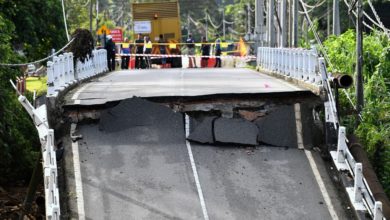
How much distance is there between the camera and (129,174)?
35.7 ft

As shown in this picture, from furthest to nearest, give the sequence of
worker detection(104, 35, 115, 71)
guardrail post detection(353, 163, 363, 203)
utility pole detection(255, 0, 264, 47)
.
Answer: utility pole detection(255, 0, 264, 47) → worker detection(104, 35, 115, 71) → guardrail post detection(353, 163, 363, 203)

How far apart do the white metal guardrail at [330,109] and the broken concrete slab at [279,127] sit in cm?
70

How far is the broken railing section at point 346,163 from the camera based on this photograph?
31.4 feet

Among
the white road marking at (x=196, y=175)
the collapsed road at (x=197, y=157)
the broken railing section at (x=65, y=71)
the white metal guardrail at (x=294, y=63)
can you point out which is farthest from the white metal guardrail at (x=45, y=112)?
the white metal guardrail at (x=294, y=63)

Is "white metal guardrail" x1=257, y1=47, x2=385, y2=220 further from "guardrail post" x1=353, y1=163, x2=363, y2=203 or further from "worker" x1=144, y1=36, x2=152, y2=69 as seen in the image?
"worker" x1=144, y1=36, x2=152, y2=69

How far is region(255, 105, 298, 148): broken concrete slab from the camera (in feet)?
40.0

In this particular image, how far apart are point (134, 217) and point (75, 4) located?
5675cm

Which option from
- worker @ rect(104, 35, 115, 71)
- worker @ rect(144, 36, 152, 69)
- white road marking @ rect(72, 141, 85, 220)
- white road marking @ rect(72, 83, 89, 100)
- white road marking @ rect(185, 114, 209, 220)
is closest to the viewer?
white road marking @ rect(72, 141, 85, 220)

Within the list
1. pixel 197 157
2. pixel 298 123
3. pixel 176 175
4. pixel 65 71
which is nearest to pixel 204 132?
pixel 197 157

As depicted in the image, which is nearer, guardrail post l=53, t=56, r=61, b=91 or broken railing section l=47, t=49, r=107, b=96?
broken railing section l=47, t=49, r=107, b=96

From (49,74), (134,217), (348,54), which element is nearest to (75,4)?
(348,54)

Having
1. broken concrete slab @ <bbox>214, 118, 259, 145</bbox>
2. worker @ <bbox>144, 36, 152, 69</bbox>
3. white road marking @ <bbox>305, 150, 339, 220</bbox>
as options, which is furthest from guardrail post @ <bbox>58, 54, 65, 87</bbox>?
worker @ <bbox>144, 36, 152, 69</bbox>

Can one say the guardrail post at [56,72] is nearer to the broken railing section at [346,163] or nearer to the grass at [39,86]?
the grass at [39,86]

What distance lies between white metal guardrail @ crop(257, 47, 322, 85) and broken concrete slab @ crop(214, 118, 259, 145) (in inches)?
75.4
